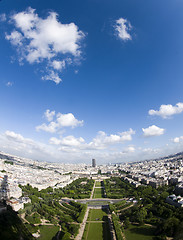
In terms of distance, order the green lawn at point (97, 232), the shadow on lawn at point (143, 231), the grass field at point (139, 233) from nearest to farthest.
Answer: the grass field at point (139, 233), the green lawn at point (97, 232), the shadow on lawn at point (143, 231)

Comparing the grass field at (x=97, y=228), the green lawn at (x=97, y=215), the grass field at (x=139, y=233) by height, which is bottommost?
the green lawn at (x=97, y=215)

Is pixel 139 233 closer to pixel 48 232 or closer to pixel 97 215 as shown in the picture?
pixel 97 215

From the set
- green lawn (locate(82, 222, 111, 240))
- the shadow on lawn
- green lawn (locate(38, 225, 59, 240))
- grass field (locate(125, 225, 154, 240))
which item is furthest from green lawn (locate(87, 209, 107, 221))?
green lawn (locate(38, 225, 59, 240))

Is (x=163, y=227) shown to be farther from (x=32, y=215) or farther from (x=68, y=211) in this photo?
(x=32, y=215)

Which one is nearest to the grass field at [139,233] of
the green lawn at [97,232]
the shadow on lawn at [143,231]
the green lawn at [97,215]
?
the shadow on lawn at [143,231]

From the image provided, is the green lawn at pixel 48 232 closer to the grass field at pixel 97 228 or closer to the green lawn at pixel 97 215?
the grass field at pixel 97 228

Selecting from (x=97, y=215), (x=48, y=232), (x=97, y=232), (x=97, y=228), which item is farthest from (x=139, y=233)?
(x=48, y=232)

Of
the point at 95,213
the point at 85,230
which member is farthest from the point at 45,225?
the point at 95,213
